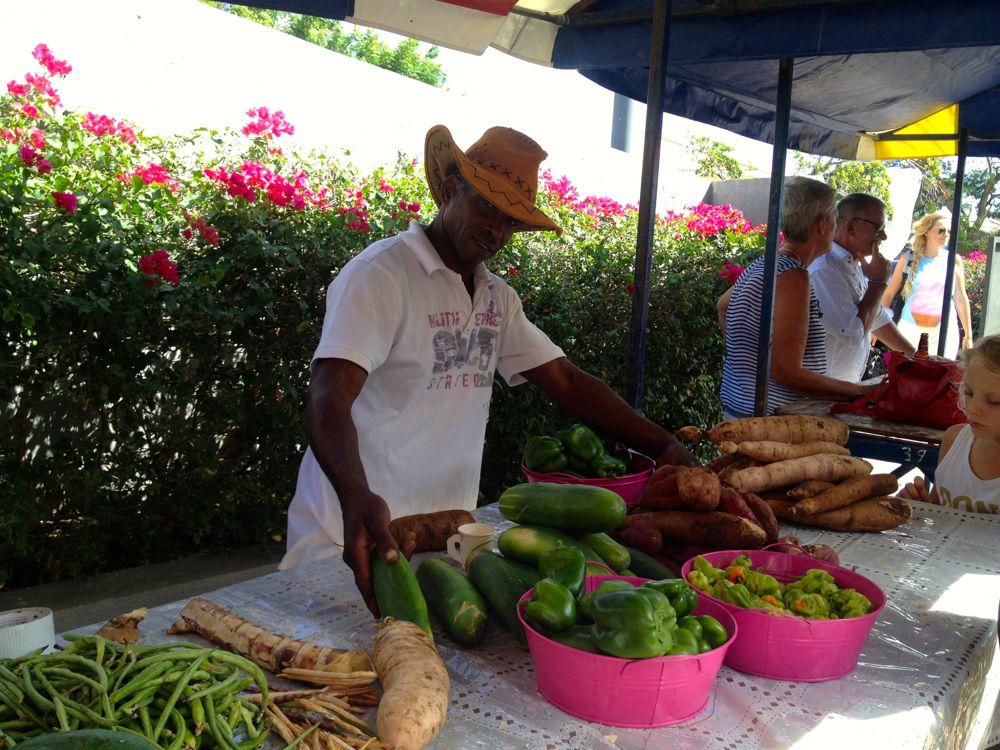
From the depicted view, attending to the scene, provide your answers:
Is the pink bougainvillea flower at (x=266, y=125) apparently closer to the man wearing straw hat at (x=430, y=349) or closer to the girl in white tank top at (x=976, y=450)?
the man wearing straw hat at (x=430, y=349)

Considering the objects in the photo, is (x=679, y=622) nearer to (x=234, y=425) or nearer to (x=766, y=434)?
(x=766, y=434)

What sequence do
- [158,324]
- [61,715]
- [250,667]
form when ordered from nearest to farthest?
[61,715] → [250,667] → [158,324]

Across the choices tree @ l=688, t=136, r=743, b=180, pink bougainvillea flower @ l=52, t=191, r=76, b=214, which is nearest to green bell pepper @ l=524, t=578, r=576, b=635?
pink bougainvillea flower @ l=52, t=191, r=76, b=214

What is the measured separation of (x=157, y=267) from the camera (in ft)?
12.3

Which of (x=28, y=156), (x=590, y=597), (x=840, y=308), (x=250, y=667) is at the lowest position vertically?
(x=250, y=667)

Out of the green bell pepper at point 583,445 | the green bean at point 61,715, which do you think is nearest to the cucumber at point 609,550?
the green bell pepper at point 583,445

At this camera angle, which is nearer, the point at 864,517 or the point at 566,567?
the point at 566,567

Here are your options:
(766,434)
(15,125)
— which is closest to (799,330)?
(766,434)

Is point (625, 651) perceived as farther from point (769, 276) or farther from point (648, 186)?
point (769, 276)

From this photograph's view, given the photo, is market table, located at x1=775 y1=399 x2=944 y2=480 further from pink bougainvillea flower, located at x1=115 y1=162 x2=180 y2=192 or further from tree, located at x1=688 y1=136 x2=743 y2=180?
tree, located at x1=688 y1=136 x2=743 y2=180

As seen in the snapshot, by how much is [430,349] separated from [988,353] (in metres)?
2.17

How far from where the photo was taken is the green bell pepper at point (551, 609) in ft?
5.10

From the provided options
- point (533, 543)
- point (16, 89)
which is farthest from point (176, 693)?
point (16, 89)

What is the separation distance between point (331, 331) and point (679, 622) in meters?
1.40
